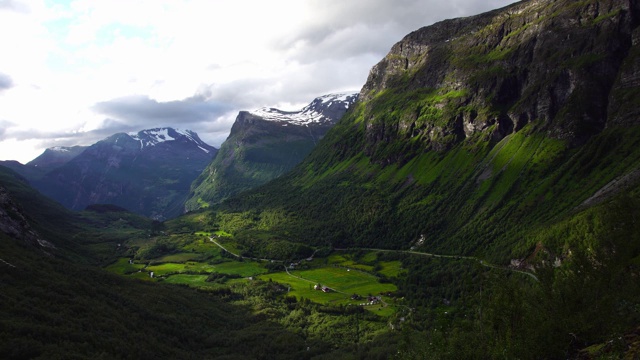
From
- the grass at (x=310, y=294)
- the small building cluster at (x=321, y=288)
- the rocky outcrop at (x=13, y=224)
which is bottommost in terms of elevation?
the grass at (x=310, y=294)

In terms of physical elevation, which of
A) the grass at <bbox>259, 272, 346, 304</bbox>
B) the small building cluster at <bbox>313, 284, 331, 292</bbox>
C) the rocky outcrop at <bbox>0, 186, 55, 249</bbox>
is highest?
the rocky outcrop at <bbox>0, 186, 55, 249</bbox>

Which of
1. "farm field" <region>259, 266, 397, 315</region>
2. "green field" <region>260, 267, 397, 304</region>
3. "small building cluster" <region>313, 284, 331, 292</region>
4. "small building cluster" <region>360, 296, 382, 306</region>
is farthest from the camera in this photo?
"small building cluster" <region>313, 284, 331, 292</region>

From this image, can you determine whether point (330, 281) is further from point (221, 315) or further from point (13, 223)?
point (13, 223)

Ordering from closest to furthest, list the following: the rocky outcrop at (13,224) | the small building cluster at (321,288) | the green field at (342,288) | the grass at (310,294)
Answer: the rocky outcrop at (13,224)
the grass at (310,294)
the green field at (342,288)
the small building cluster at (321,288)

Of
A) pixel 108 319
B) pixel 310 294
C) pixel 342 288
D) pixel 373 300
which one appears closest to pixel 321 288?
pixel 310 294

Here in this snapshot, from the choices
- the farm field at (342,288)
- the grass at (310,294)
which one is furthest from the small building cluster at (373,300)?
the grass at (310,294)

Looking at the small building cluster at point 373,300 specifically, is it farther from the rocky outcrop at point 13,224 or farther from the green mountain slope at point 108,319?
the rocky outcrop at point 13,224

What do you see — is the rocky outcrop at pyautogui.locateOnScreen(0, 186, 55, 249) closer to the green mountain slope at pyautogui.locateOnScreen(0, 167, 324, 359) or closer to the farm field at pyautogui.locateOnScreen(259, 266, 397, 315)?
the green mountain slope at pyautogui.locateOnScreen(0, 167, 324, 359)

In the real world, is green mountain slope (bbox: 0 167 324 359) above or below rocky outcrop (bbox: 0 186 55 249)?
below

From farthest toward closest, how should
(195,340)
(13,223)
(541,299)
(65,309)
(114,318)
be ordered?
(13,223) → (195,340) → (114,318) → (65,309) → (541,299)

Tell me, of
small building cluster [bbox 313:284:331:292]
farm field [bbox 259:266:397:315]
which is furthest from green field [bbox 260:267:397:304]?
small building cluster [bbox 313:284:331:292]

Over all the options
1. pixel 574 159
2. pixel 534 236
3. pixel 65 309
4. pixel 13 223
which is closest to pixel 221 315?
pixel 65 309
